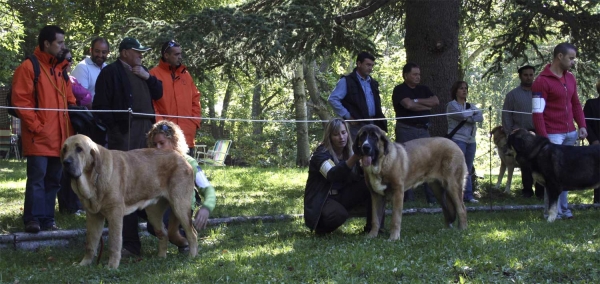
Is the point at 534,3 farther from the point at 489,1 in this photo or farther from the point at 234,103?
the point at 234,103

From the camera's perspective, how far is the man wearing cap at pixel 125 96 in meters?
7.12

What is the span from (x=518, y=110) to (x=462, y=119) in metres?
1.09

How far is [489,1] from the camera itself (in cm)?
1351

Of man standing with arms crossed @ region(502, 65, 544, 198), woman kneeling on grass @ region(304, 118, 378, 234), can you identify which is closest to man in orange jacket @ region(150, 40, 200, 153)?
woman kneeling on grass @ region(304, 118, 378, 234)

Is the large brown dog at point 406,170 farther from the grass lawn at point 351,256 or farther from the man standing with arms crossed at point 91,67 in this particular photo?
the man standing with arms crossed at point 91,67

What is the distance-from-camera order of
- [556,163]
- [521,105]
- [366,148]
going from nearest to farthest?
[366,148] < [556,163] < [521,105]

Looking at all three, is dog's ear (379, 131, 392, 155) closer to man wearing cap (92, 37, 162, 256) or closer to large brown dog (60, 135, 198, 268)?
large brown dog (60, 135, 198, 268)

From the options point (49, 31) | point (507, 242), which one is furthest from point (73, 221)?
point (507, 242)

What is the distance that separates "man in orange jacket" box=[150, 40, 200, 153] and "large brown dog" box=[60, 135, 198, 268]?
1.79 meters

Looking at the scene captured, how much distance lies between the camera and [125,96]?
7168 mm

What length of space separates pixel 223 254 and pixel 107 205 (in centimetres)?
121

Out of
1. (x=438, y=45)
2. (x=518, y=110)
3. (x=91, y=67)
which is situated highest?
(x=438, y=45)

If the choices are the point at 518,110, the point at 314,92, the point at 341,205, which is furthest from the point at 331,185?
the point at 314,92

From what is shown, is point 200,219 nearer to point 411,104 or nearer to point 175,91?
point 175,91
